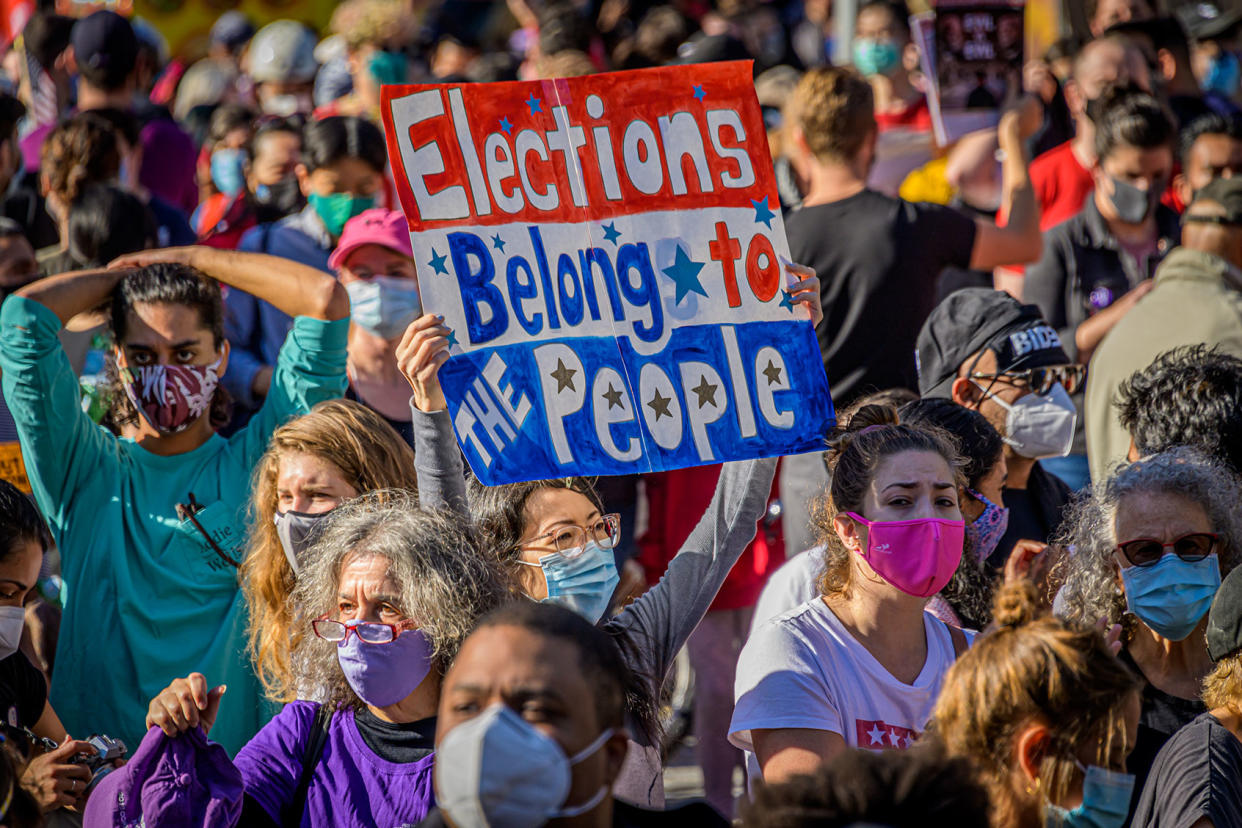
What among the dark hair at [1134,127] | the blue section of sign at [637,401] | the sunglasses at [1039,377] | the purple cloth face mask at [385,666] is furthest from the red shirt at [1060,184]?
the purple cloth face mask at [385,666]

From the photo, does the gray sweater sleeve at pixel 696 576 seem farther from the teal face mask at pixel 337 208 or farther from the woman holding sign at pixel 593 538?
the teal face mask at pixel 337 208

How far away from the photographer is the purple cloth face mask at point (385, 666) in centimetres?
326

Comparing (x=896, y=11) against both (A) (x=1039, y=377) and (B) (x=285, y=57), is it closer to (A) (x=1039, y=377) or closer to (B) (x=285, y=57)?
(B) (x=285, y=57)

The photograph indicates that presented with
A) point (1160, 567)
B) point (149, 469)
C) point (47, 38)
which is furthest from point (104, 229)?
point (1160, 567)

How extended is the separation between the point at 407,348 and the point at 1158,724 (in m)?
2.03

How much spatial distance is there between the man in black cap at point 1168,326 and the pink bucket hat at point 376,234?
8.38 feet

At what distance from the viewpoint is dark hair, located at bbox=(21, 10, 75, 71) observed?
848cm

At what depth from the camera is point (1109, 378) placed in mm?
5512

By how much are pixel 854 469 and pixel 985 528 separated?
77cm

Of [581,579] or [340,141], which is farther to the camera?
[340,141]

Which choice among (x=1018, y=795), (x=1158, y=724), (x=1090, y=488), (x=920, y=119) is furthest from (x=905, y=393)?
(x=920, y=119)

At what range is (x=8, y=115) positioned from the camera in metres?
6.90

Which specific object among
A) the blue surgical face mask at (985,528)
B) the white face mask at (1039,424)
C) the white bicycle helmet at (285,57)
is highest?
the white bicycle helmet at (285,57)

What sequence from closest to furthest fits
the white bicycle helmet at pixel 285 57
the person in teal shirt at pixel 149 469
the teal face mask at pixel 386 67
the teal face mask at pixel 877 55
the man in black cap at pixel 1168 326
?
the person in teal shirt at pixel 149 469 → the man in black cap at pixel 1168 326 → the teal face mask at pixel 386 67 → the teal face mask at pixel 877 55 → the white bicycle helmet at pixel 285 57
